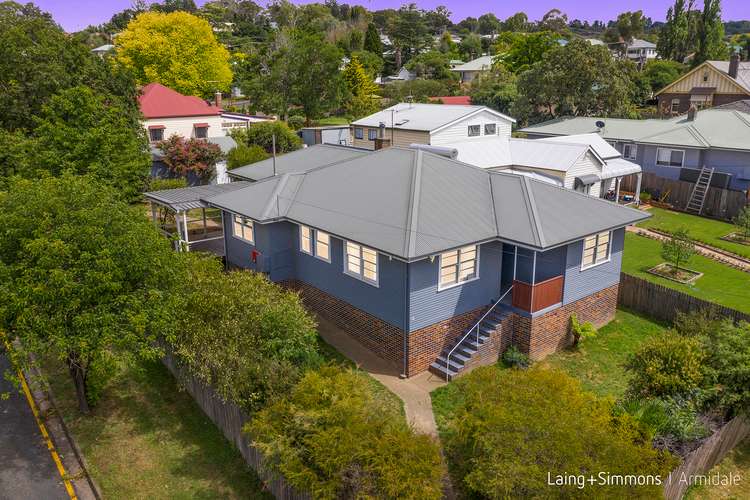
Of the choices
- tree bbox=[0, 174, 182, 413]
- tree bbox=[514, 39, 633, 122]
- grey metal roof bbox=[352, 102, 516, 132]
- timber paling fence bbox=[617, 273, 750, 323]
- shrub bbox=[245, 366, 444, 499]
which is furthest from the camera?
tree bbox=[514, 39, 633, 122]

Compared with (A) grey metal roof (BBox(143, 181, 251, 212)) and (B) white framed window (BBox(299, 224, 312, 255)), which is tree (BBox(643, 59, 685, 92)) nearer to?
(A) grey metal roof (BBox(143, 181, 251, 212))

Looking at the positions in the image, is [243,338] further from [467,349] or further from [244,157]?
[244,157]

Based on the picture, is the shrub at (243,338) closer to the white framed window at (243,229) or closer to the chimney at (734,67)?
the white framed window at (243,229)

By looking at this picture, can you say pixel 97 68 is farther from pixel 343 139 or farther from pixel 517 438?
pixel 517 438

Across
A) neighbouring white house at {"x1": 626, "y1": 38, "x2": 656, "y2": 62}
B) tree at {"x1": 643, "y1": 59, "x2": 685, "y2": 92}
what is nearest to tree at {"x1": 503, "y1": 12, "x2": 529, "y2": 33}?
neighbouring white house at {"x1": 626, "y1": 38, "x2": 656, "y2": 62}

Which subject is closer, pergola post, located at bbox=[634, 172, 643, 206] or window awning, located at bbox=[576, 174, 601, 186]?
window awning, located at bbox=[576, 174, 601, 186]

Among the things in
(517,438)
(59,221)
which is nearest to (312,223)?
(59,221)

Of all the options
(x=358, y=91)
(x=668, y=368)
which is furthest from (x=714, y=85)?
(x=668, y=368)
